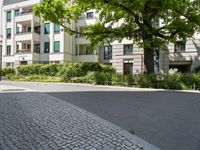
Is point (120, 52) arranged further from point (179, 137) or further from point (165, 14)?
point (179, 137)

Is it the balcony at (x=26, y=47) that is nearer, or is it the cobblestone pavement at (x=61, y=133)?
the cobblestone pavement at (x=61, y=133)

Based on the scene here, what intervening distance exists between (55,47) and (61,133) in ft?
127

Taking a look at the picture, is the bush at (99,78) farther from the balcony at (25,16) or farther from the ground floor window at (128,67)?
the balcony at (25,16)

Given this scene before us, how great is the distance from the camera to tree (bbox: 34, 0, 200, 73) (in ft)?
72.8

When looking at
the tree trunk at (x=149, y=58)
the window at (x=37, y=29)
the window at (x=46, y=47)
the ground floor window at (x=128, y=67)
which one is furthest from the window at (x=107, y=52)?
the tree trunk at (x=149, y=58)

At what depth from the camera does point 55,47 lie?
44.4 meters

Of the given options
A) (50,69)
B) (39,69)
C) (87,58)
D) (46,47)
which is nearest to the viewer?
(50,69)

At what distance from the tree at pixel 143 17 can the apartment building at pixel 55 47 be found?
10.1 meters

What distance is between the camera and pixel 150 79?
931 inches

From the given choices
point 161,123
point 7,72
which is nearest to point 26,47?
point 7,72

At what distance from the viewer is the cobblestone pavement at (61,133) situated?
5820 mm

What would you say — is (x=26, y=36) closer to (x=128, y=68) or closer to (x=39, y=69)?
(x=39, y=69)

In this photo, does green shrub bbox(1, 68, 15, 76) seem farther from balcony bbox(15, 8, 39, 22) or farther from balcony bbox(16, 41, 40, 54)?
balcony bbox(15, 8, 39, 22)

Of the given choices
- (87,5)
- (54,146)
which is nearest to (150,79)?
(87,5)
